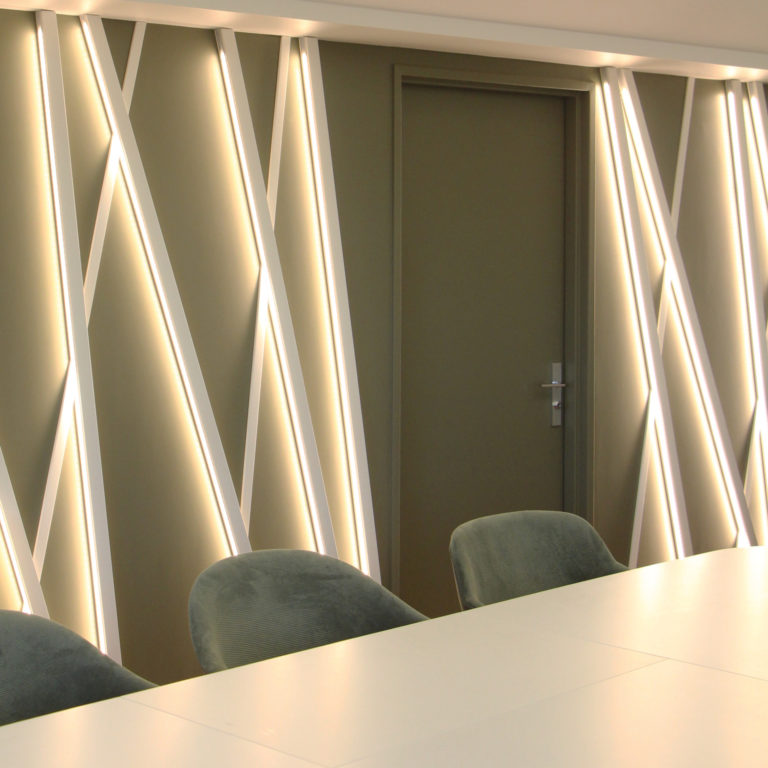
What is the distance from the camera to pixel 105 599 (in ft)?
11.9

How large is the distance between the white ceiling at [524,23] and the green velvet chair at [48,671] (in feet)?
7.15

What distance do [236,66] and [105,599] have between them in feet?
6.28

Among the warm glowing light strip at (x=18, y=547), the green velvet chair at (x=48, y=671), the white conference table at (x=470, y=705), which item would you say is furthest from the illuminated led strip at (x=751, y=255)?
the green velvet chair at (x=48, y=671)

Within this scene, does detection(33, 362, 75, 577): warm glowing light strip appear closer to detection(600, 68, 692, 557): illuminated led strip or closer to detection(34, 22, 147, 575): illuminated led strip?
detection(34, 22, 147, 575): illuminated led strip

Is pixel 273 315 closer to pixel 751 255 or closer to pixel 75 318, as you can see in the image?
pixel 75 318

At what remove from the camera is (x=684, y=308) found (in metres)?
5.03

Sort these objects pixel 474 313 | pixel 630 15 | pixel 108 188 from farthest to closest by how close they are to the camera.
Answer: pixel 474 313 → pixel 630 15 → pixel 108 188

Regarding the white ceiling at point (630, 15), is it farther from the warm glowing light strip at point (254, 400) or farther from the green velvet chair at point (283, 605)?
the green velvet chair at point (283, 605)

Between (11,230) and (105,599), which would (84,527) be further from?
(11,230)

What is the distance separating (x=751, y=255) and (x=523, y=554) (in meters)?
2.69

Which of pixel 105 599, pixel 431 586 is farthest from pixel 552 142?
pixel 105 599

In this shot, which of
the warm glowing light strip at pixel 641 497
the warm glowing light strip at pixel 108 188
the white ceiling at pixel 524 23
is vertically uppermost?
the white ceiling at pixel 524 23

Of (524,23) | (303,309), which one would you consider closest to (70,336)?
(303,309)

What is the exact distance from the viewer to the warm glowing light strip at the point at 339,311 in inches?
163
